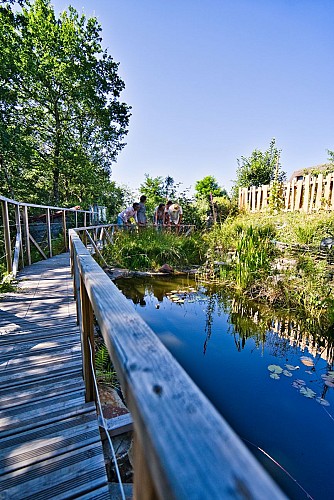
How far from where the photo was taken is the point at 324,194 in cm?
766

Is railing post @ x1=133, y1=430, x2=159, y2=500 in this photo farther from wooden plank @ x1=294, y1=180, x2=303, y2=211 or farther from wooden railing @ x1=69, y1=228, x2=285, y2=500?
wooden plank @ x1=294, y1=180, x2=303, y2=211

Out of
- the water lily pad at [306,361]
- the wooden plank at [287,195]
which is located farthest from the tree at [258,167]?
the water lily pad at [306,361]

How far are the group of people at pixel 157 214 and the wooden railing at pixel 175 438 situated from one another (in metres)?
8.46

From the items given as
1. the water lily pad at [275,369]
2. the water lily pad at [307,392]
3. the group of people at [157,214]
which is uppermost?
the group of people at [157,214]

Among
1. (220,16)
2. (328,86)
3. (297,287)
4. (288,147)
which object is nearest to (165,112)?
(288,147)

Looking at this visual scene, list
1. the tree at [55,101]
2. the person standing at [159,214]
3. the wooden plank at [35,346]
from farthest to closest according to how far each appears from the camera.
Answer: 1. the tree at [55,101]
2. the person standing at [159,214]
3. the wooden plank at [35,346]

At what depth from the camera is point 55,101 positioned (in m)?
13.5

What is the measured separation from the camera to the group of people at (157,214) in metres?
9.12

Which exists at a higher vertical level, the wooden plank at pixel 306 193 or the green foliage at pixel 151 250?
the wooden plank at pixel 306 193

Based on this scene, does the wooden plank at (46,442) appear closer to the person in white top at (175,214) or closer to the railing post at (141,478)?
the railing post at (141,478)

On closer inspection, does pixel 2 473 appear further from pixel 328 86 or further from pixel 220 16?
pixel 328 86

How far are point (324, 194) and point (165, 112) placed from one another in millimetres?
16907

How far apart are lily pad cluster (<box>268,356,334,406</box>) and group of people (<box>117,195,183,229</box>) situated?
21.4 feet

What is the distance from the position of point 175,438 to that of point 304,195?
31.9ft
